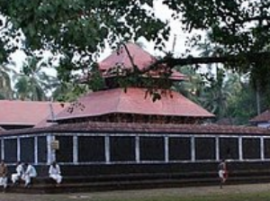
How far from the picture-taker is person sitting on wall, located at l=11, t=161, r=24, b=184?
3084 cm

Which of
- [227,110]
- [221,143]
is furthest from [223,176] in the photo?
[227,110]

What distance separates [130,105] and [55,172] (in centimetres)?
750

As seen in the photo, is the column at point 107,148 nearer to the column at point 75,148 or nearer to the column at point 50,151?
the column at point 75,148

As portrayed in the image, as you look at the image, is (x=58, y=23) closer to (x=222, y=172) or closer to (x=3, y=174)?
(x=3, y=174)

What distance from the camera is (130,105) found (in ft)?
116

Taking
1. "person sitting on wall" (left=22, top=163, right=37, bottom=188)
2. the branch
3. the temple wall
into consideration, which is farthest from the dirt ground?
the branch

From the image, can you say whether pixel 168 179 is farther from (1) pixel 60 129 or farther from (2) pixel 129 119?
(1) pixel 60 129

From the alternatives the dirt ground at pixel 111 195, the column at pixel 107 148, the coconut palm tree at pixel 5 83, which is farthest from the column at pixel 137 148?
the coconut palm tree at pixel 5 83

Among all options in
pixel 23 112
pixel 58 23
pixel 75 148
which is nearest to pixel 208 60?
pixel 58 23

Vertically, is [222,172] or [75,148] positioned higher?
[75,148]

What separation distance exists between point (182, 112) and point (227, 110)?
3352 centimetres

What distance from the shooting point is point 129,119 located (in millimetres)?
35375

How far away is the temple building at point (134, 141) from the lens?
30172 millimetres

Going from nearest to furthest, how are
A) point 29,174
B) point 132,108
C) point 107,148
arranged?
1. point 29,174
2. point 107,148
3. point 132,108
